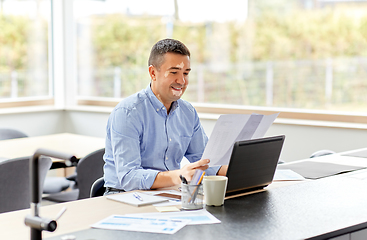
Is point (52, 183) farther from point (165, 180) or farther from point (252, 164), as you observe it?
point (252, 164)

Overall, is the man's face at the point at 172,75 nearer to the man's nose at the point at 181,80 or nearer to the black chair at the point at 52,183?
the man's nose at the point at 181,80

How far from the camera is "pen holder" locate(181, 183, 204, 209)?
158cm

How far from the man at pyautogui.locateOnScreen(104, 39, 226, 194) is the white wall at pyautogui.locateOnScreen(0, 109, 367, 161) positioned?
2.02 metres

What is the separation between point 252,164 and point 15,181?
132 centimetres

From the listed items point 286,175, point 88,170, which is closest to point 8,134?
point 88,170

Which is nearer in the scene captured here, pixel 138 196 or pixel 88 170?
pixel 138 196

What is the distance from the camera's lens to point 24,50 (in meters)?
5.54

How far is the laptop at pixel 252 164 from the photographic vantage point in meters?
1.69

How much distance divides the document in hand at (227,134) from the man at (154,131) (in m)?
0.17

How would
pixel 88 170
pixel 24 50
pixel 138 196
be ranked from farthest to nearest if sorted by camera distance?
pixel 24 50, pixel 88 170, pixel 138 196

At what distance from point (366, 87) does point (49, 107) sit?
11.9 ft

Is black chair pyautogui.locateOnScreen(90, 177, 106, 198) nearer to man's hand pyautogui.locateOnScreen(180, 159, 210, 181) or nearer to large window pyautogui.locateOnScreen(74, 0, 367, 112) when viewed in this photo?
man's hand pyautogui.locateOnScreen(180, 159, 210, 181)

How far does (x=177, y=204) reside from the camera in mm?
1647

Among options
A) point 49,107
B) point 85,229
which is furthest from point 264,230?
point 49,107
